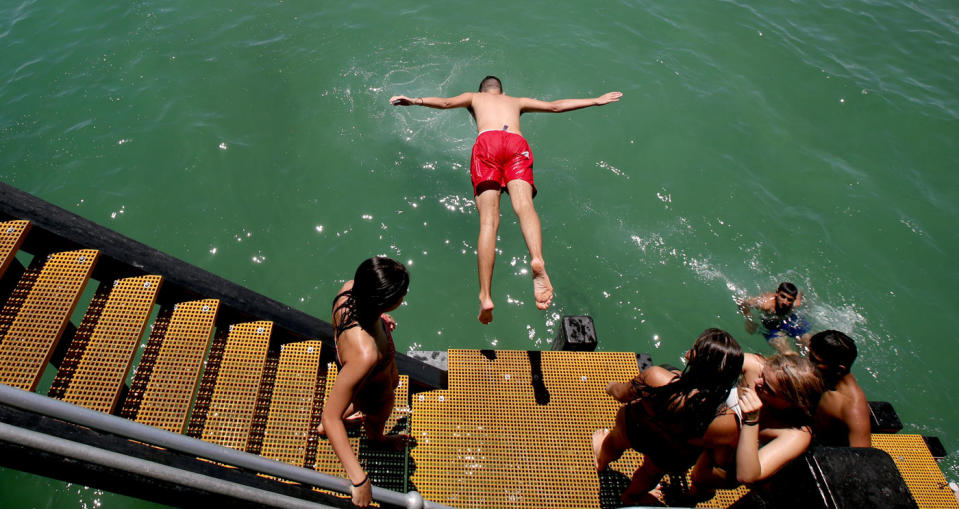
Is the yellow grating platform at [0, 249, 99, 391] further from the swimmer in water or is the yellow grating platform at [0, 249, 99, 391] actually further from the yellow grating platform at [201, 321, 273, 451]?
the swimmer in water

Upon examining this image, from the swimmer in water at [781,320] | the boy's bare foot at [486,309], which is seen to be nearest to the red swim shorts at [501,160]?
the boy's bare foot at [486,309]

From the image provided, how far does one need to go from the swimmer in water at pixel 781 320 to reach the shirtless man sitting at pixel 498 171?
385 centimetres

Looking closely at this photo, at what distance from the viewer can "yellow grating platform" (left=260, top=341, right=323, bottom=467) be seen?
14.5 ft

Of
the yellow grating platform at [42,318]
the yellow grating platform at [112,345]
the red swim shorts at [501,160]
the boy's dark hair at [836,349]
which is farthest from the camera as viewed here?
the red swim shorts at [501,160]

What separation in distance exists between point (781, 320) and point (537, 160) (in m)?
5.06

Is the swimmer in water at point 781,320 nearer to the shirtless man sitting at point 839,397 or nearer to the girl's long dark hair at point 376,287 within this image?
the shirtless man sitting at point 839,397

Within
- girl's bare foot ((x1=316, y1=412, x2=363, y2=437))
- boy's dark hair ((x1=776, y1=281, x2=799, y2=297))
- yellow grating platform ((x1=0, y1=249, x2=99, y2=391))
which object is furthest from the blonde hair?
yellow grating platform ((x1=0, y1=249, x2=99, y2=391))

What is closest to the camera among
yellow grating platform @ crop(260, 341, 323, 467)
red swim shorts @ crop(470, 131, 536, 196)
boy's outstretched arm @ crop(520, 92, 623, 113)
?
yellow grating platform @ crop(260, 341, 323, 467)

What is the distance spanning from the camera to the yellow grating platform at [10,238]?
14.1ft

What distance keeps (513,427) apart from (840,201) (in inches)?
335

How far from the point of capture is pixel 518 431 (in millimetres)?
4922

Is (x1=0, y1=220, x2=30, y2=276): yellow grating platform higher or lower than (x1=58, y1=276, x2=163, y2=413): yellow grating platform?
above

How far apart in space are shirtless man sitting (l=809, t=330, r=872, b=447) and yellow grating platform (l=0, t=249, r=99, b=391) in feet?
22.7

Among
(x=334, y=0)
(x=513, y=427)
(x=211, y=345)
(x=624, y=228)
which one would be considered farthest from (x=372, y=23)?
(x=513, y=427)
